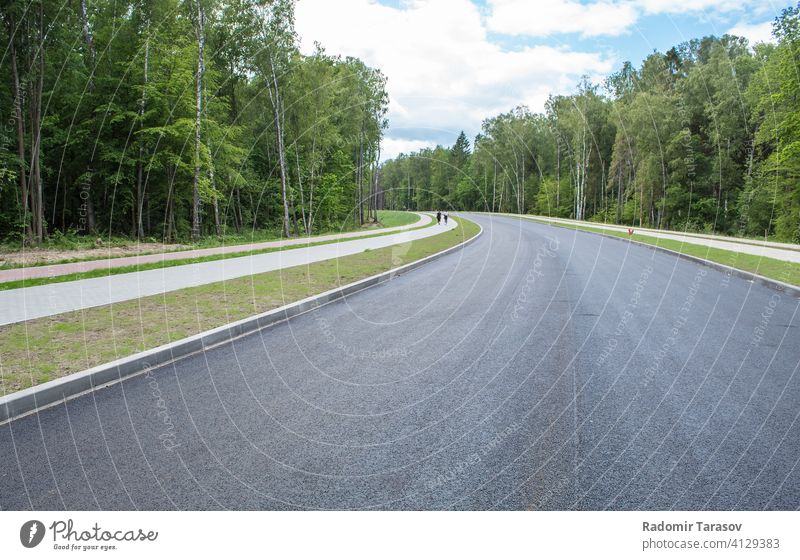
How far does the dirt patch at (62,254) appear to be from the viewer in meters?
14.1

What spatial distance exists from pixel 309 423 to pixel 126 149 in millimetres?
23856

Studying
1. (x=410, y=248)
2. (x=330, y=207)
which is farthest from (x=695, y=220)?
(x=410, y=248)

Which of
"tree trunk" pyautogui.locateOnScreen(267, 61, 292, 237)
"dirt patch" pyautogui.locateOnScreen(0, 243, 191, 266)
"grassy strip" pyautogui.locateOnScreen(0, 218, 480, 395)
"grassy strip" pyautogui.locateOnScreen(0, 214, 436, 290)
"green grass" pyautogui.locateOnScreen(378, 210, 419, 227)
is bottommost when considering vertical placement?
"grassy strip" pyautogui.locateOnScreen(0, 218, 480, 395)

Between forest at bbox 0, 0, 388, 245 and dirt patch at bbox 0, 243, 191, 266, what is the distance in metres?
2.02

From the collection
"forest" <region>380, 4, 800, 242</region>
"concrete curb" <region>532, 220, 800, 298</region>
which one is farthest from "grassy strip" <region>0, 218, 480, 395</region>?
"forest" <region>380, 4, 800, 242</region>

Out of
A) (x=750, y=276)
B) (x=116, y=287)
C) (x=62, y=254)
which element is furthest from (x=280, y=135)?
(x=750, y=276)

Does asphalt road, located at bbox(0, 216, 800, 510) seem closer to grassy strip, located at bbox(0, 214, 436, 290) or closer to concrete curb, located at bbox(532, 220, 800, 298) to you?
concrete curb, located at bbox(532, 220, 800, 298)

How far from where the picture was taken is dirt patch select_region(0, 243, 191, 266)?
14.1 meters

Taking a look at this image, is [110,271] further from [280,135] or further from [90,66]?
[280,135]

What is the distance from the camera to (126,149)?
76.8 ft

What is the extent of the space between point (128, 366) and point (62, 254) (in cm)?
1304

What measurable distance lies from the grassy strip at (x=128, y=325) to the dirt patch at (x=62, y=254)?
21.1 ft

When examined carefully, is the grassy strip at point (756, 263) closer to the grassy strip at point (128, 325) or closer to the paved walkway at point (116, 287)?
the grassy strip at point (128, 325)

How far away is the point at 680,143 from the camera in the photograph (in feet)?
156
